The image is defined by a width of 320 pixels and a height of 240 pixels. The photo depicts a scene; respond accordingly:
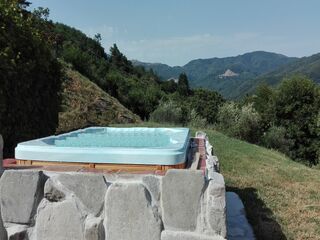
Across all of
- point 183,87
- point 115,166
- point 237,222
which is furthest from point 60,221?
point 183,87

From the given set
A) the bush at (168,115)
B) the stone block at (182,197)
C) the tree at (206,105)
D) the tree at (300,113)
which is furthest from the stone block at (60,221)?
the tree at (206,105)

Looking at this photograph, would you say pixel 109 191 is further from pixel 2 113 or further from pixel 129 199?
pixel 2 113

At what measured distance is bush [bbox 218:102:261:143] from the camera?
16.9 meters

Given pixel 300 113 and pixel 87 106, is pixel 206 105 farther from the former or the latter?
pixel 87 106

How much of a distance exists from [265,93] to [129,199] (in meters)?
24.3

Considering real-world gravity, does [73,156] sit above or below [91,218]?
above

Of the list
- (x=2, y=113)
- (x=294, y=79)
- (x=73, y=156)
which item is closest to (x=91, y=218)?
(x=73, y=156)

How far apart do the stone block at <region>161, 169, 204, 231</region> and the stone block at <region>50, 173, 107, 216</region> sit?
0.42 m

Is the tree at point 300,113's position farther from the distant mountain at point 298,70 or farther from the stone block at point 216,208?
the distant mountain at point 298,70

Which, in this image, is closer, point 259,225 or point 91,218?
point 91,218

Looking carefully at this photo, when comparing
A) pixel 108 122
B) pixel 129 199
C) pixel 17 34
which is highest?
pixel 17 34

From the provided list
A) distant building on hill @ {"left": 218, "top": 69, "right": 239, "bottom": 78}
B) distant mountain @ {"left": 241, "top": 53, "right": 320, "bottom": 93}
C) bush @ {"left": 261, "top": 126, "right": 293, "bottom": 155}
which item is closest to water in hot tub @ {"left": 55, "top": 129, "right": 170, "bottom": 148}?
bush @ {"left": 261, "top": 126, "right": 293, "bottom": 155}

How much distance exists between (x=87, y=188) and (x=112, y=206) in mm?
207

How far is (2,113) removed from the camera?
21.0 feet
